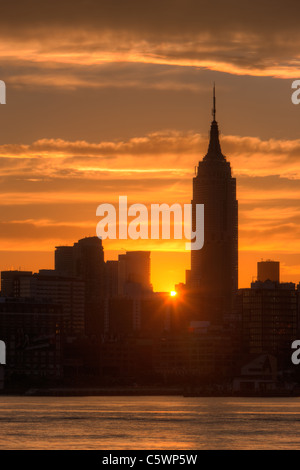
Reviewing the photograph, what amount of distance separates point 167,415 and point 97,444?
58481 millimetres

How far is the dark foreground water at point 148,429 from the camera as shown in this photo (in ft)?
407

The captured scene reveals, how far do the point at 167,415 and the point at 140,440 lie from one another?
5246 cm

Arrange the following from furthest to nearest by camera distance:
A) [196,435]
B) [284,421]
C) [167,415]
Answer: [167,415] < [284,421] < [196,435]

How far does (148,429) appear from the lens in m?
145

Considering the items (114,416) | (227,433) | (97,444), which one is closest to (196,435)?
(227,433)

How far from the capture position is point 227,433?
140 metres

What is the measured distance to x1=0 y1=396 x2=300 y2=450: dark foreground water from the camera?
124000 mm

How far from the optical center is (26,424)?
6029 inches

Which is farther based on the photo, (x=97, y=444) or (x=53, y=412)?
(x=53, y=412)
